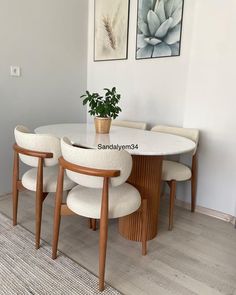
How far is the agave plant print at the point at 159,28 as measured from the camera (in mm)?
2504

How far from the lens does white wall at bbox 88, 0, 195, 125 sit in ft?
8.41

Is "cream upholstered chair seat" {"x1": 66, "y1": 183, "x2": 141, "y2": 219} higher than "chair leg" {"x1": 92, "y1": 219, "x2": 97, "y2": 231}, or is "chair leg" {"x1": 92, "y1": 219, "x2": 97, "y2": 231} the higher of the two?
"cream upholstered chair seat" {"x1": 66, "y1": 183, "x2": 141, "y2": 219}

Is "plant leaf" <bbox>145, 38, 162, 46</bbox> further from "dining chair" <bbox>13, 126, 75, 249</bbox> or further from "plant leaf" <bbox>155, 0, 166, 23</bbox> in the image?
"dining chair" <bbox>13, 126, 75, 249</bbox>

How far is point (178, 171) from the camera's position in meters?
2.28

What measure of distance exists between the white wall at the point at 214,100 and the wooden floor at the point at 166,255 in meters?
0.32

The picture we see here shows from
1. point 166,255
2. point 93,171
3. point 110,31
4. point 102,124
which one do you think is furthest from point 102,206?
point 110,31

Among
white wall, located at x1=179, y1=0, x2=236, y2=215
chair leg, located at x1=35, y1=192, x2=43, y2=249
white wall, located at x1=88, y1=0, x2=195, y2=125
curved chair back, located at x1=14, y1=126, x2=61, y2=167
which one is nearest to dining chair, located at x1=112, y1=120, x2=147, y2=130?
white wall, located at x1=88, y1=0, x2=195, y2=125

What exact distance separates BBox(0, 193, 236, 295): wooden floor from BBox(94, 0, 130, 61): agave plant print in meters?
1.93

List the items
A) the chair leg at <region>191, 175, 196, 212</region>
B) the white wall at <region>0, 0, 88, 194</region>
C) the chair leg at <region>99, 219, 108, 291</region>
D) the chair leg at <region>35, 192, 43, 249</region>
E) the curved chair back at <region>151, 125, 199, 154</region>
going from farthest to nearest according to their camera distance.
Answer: the white wall at <region>0, 0, 88, 194</region> < the chair leg at <region>191, 175, 196, 212</region> < the curved chair back at <region>151, 125, 199, 154</region> < the chair leg at <region>35, 192, 43, 249</region> < the chair leg at <region>99, 219, 108, 291</region>

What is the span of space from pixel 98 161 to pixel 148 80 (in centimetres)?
171

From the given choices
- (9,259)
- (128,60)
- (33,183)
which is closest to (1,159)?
(33,183)

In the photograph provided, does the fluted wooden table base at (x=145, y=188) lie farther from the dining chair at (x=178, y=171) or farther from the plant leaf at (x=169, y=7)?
the plant leaf at (x=169, y=7)

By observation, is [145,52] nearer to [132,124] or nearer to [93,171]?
[132,124]

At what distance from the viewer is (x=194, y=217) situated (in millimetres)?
2484
